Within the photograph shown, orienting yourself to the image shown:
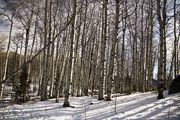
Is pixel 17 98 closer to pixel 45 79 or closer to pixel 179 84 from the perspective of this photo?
pixel 45 79

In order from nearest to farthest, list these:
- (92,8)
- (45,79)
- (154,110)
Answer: (154,110) < (45,79) < (92,8)

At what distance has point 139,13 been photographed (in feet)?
72.6

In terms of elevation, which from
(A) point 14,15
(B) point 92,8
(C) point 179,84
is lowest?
(C) point 179,84

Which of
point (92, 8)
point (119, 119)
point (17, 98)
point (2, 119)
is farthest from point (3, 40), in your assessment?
point (119, 119)

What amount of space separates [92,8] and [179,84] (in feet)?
45.3

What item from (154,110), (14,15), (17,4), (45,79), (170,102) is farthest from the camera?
(14,15)

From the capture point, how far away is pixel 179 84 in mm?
10094

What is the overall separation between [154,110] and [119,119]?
1.43 m

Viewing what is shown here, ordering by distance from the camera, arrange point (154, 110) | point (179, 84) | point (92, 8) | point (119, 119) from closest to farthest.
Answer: point (119, 119), point (154, 110), point (179, 84), point (92, 8)

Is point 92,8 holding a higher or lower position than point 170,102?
higher

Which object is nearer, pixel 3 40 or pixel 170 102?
pixel 170 102

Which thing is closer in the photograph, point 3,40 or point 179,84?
point 179,84

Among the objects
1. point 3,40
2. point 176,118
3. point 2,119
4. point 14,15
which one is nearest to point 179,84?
point 176,118

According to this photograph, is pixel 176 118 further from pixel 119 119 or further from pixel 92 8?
pixel 92 8
